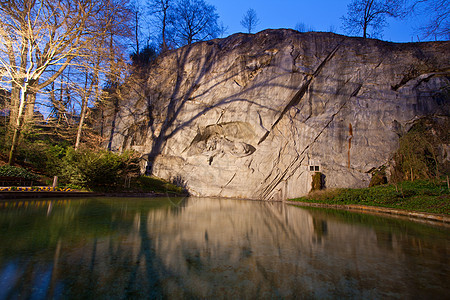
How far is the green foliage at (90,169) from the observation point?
12.2 m

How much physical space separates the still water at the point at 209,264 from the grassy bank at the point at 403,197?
5030 millimetres

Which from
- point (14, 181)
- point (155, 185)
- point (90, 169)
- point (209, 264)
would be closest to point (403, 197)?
point (209, 264)

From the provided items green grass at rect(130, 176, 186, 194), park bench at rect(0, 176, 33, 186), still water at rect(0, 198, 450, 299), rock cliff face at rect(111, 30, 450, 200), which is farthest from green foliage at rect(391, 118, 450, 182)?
park bench at rect(0, 176, 33, 186)

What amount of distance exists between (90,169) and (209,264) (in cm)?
1157

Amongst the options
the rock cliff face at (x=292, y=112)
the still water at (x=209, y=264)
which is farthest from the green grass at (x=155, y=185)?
the still water at (x=209, y=264)

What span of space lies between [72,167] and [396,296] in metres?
13.9

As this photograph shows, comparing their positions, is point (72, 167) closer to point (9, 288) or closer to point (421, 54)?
point (9, 288)

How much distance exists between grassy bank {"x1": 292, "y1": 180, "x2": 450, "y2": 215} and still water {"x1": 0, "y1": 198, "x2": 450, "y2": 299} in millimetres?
5030

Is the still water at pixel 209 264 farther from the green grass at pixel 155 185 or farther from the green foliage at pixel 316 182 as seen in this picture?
the green grass at pixel 155 185

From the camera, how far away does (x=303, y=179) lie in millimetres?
16547

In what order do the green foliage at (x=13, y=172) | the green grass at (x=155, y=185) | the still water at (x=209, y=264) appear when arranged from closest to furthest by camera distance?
1. the still water at (x=209, y=264)
2. the green foliage at (x=13, y=172)
3. the green grass at (x=155, y=185)

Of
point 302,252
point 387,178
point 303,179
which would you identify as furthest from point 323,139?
point 302,252

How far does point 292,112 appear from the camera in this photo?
18.2 m

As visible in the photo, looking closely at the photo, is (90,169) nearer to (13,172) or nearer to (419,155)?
(13,172)
